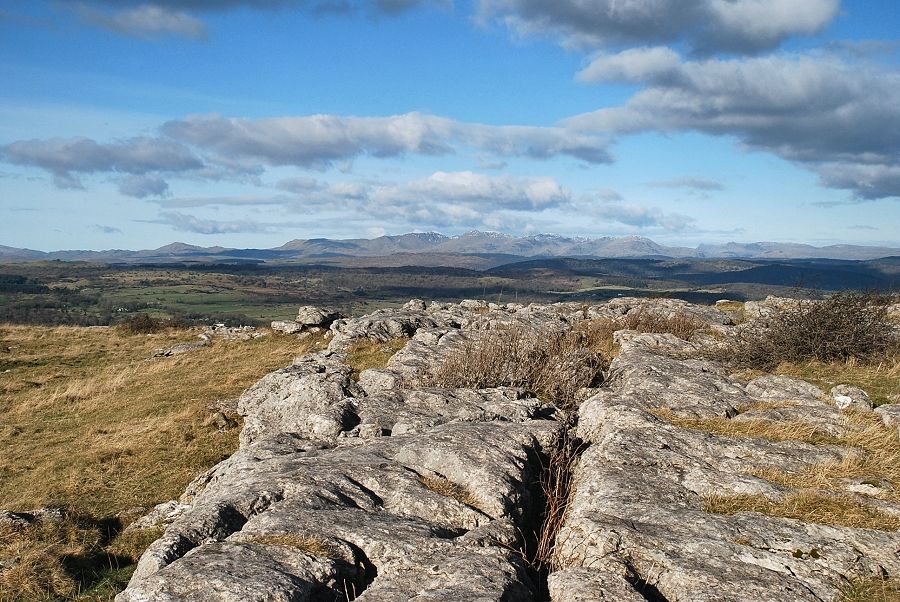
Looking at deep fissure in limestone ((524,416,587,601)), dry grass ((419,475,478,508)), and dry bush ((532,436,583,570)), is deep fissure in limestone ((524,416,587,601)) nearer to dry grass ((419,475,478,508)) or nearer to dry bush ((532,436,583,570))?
dry bush ((532,436,583,570))

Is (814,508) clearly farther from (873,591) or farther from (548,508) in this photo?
(548,508)

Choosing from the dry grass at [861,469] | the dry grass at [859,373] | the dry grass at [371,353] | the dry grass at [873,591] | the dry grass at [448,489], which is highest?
the dry grass at [859,373]

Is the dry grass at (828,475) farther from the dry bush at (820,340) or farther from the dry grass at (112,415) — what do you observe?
the dry grass at (112,415)

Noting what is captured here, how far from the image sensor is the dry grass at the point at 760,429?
1119 cm

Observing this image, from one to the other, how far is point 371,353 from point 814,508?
19.3m

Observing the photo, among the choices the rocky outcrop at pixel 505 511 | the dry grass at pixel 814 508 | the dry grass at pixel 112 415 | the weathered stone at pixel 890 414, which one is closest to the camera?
the rocky outcrop at pixel 505 511

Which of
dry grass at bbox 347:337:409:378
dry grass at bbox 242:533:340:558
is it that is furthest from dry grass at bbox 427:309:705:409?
dry grass at bbox 242:533:340:558

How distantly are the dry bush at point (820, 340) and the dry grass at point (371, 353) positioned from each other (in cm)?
1285

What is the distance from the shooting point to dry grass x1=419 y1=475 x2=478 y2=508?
8477 millimetres

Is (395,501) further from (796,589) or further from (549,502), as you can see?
(796,589)

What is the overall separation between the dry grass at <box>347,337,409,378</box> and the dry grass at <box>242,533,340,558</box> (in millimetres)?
Result: 15195

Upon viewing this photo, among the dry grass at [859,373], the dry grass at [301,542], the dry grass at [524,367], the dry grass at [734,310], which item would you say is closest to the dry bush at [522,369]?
the dry grass at [524,367]

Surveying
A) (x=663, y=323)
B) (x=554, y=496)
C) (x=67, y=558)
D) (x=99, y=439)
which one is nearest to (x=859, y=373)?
(x=663, y=323)

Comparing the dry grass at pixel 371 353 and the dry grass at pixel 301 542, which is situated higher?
the dry grass at pixel 301 542
